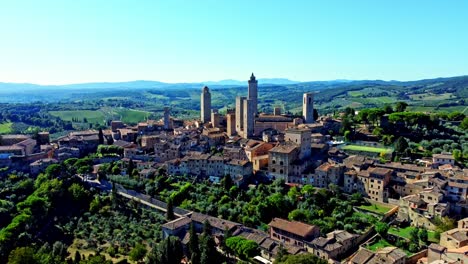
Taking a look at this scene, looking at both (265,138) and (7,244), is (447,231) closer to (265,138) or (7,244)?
(265,138)

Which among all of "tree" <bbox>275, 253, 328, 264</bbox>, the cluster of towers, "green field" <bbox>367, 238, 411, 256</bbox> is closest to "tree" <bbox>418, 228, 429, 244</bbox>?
"green field" <bbox>367, 238, 411, 256</bbox>

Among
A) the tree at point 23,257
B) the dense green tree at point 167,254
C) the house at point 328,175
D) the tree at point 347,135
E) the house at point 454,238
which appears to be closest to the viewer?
the house at point 454,238

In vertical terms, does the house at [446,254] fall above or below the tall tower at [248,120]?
below

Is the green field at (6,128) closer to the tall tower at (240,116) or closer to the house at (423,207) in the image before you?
the tall tower at (240,116)

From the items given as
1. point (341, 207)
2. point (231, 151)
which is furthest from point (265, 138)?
point (341, 207)

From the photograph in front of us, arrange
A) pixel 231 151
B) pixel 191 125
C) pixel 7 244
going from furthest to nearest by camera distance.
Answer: pixel 191 125 → pixel 231 151 → pixel 7 244

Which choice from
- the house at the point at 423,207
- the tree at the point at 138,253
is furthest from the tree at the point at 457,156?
the tree at the point at 138,253

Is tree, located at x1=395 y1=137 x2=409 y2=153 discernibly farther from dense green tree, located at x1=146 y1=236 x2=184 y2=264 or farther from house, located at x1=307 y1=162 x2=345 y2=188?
dense green tree, located at x1=146 y1=236 x2=184 y2=264

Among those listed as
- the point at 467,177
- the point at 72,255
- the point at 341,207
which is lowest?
the point at 72,255
